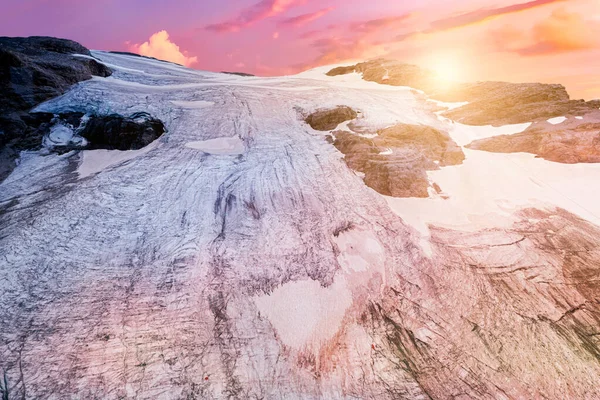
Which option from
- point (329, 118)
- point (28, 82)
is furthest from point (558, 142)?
point (28, 82)

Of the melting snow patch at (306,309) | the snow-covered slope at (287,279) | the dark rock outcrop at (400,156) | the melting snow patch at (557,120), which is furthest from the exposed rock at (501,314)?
the melting snow patch at (557,120)

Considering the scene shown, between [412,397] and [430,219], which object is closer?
[412,397]

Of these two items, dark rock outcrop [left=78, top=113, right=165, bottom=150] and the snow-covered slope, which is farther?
dark rock outcrop [left=78, top=113, right=165, bottom=150]

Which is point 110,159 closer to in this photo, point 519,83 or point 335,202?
point 335,202

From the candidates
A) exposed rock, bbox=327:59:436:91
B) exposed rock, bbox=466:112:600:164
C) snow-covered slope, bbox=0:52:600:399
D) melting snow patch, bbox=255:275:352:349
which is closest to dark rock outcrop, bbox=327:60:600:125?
exposed rock, bbox=327:59:436:91

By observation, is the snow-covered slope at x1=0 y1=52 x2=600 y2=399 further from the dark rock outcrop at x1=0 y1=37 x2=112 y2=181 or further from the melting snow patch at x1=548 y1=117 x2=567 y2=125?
the melting snow patch at x1=548 y1=117 x2=567 y2=125

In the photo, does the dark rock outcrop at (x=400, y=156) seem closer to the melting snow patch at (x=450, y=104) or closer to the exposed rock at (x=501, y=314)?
the exposed rock at (x=501, y=314)

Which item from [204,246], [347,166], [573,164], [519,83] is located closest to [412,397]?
[204,246]
